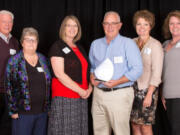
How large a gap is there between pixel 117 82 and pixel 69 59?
1.87ft

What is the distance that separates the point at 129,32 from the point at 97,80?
118cm

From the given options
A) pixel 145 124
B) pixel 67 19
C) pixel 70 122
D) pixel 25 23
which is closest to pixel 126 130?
pixel 145 124

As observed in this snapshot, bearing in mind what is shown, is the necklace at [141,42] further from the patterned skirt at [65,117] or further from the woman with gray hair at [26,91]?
the woman with gray hair at [26,91]

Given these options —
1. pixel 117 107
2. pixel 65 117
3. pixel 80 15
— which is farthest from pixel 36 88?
pixel 80 15

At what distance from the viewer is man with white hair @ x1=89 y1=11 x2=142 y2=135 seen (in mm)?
2309

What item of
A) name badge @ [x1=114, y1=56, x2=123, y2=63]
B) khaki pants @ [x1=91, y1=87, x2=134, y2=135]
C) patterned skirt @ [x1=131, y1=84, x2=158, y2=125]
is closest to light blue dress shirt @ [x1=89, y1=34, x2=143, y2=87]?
name badge @ [x1=114, y1=56, x2=123, y2=63]

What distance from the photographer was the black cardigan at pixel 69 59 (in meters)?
2.32

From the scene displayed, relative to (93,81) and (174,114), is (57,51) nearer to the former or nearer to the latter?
(93,81)

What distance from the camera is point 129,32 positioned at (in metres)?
3.25

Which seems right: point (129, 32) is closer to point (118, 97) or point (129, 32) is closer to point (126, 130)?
point (118, 97)

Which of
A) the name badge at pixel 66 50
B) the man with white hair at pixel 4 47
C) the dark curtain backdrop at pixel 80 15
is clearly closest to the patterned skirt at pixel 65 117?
the name badge at pixel 66 50

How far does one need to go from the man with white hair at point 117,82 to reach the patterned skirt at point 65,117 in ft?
0.88

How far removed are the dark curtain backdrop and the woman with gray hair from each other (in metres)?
0.99

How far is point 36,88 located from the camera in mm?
2254
